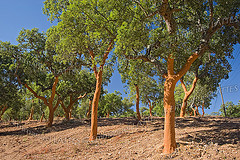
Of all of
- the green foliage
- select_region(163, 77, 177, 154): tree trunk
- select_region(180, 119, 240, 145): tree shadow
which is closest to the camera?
select_region(163, 77, 177, 154): tree trunk

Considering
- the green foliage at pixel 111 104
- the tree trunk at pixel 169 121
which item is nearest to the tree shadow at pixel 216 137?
the tree trunk at pixel 169 121

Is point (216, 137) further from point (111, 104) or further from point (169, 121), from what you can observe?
point (111, 104)

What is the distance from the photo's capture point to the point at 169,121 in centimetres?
672

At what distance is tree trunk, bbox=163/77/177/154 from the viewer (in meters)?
Answer: 6.53

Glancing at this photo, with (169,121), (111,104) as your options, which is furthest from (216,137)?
(111,104)

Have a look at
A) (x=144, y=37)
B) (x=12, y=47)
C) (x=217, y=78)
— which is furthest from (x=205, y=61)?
(x=12, y=47)

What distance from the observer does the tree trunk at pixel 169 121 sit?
257 inches

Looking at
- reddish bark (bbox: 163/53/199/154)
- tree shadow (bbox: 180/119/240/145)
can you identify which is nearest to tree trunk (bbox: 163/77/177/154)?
reddish bark (bbox: 163/53/199/154)

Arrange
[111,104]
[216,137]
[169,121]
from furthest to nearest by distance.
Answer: [111,104], [216,137], [169,121]

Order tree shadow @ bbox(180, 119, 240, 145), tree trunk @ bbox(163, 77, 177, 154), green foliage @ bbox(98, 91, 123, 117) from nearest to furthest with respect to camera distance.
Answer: tree trunk @ bbox(163, 77, 177, 154) < tree shadow @ bbox(180, 119, 240, 145) < green foliage @ bbox(98, 91, 123, 117)

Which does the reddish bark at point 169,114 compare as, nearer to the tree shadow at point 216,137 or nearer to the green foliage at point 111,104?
the tree shadow at point 216,137

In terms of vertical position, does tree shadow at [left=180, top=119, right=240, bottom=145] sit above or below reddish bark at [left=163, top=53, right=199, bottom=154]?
below

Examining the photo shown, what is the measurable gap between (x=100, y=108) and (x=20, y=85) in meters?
27.3

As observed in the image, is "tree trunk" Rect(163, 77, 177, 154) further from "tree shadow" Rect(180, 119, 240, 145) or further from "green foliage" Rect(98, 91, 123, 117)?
"green foliage" Rect(98, 91, 123, 117)
